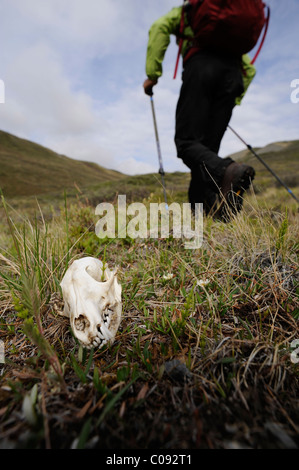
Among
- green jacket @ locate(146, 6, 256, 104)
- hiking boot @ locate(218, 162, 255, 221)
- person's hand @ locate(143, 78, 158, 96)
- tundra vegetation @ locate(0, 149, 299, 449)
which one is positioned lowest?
tundra vegetation @ locate(0, 149, 299, 449)

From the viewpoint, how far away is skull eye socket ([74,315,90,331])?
3.85 feet

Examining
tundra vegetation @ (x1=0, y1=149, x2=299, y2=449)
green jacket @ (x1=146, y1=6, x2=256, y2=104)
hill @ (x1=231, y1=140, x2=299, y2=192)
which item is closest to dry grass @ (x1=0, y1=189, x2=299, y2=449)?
tundra vegetation @ (x1=0, y1=149, x2=299, y2=449)

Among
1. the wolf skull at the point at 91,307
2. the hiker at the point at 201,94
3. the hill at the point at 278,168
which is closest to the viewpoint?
the wolf skull at the point at 91,307

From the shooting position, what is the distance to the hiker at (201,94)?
11.0 ft

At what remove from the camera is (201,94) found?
11.7 ft

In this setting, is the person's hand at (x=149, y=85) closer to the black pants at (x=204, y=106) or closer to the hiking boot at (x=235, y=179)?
the black pants at (x=204, y=106)

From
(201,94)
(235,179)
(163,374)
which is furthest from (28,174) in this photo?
(163,374)

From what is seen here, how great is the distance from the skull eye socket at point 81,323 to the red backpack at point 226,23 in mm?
4073

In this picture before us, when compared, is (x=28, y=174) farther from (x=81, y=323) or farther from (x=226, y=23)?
(x=81, y=323)

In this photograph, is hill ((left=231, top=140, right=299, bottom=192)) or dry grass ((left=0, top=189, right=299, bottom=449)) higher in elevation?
hill ((left=231, top=140, right=299, bottom=192))

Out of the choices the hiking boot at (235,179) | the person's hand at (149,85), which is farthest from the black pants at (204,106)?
the person's hand at (149,85)

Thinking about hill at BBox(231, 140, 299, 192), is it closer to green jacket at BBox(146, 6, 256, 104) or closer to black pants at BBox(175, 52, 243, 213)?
black pants at BBox(175, 52, 243, 213)
